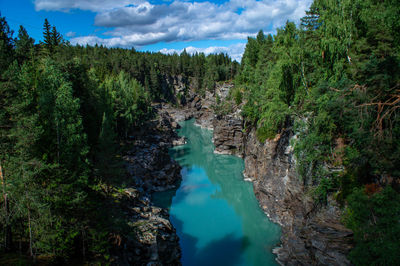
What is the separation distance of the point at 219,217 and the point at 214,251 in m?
5.95

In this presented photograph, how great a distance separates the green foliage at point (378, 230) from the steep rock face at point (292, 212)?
9.19ft

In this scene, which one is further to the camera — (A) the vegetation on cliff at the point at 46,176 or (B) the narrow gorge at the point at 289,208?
(B) the narrow gorge at the point at 289,208

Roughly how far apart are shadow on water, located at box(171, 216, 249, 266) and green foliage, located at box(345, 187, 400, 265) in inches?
441

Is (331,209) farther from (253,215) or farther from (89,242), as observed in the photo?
(89,242)

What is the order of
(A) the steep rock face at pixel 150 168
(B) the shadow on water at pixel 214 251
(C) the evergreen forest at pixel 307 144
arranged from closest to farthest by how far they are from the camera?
(C) the evergreen forest at pixel 307 144, (B) the shadow on water at pixel 214 251, (A) the steep rock face at pixel 150 168

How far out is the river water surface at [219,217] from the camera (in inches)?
813

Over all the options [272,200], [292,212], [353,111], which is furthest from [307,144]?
[272,200]

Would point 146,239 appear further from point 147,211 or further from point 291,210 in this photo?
point 291,210

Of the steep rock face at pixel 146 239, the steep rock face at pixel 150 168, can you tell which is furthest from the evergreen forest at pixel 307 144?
the steep rock face at pixel 150 168

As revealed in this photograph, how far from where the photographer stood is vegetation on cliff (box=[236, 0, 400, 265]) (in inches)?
438

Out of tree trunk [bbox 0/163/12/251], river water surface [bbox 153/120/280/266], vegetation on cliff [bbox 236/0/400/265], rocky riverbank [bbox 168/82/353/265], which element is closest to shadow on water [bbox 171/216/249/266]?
river water surface [bbox 153/120/280/266]

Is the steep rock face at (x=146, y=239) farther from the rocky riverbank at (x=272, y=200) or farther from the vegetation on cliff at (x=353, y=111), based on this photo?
the vegetation on cliff at (x=353, y=111)

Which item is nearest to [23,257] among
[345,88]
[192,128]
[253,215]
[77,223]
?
[77,223]

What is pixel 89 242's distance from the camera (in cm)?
1343
